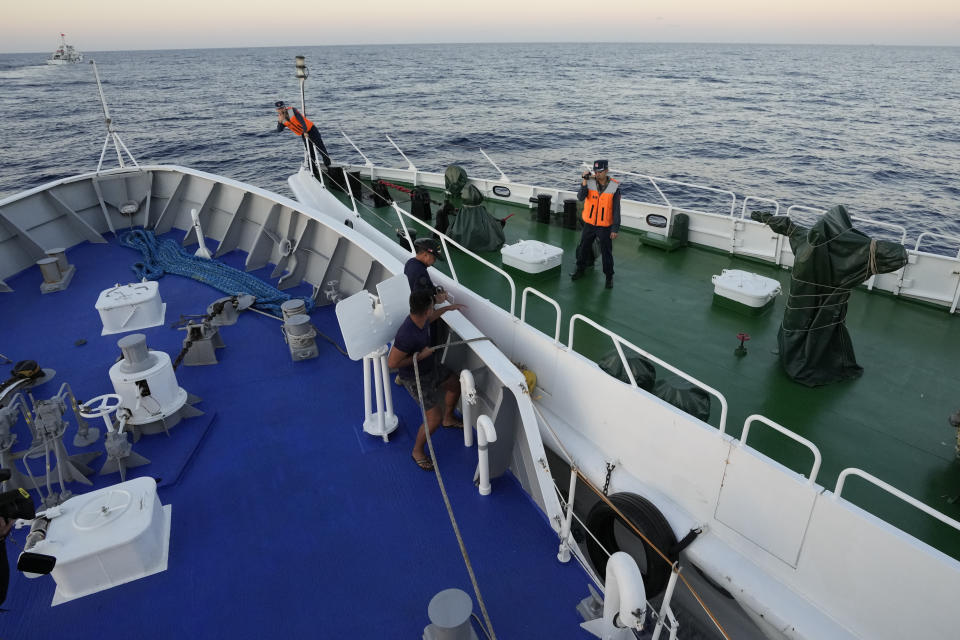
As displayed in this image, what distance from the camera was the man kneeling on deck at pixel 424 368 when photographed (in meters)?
4.55

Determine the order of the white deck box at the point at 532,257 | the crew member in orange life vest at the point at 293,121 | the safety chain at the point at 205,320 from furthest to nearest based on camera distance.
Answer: the crew member in orange life vest at the point at 293,121, the white deck box at the point at 532,257, the safety chain at the point at 205,320

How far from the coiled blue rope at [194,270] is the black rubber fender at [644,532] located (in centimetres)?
470

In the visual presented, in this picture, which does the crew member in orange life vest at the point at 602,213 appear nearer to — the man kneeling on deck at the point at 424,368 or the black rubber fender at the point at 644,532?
the man kneeling on deck at the point at 424,368

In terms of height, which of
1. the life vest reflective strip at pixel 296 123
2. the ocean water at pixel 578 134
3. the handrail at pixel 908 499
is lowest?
the ocean water at pixel 578 134

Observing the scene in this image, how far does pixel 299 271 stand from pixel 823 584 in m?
7.28

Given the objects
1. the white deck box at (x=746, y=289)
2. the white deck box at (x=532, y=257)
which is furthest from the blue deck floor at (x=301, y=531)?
the white deck box at (x=746, y=289)

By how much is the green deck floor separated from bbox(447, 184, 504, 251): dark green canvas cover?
0.31 meters

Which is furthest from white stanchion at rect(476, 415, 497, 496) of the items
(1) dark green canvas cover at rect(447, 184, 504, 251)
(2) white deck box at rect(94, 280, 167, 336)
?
(2) white deck box at rect(94, 280, 167, 336)

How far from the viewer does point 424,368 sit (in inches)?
190

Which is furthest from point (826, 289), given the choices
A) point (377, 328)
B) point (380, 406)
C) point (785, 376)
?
point (380, 406)

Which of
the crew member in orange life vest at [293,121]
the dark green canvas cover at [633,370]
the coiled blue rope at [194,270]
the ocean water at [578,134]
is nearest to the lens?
the dark green canvas cover at [633,370]

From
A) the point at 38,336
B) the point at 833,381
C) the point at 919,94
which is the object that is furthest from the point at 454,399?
the point at 919,94

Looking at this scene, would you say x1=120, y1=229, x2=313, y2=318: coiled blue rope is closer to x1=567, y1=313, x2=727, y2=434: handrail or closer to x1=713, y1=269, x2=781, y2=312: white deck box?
x1=567, y1=313, x2=727, y2=434: handrail

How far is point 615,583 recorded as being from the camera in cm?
313
